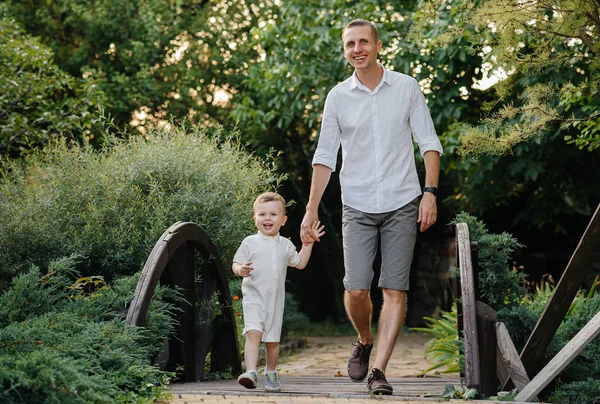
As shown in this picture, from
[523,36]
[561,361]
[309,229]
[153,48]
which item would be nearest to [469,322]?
[561,361]

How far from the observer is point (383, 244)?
497 centimetres

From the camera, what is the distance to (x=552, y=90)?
20.0 feet

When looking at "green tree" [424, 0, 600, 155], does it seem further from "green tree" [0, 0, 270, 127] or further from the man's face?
"green tree" [0, 0, 270, 127]

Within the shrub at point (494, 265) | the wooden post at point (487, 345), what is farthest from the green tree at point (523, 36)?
the wooden post at point (487, 345)

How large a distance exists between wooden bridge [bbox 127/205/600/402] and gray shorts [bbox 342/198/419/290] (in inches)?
12.2

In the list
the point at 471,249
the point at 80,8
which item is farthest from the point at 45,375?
the point at 80,8

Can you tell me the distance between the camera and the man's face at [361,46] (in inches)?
193

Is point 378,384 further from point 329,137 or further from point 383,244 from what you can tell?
point 329,137

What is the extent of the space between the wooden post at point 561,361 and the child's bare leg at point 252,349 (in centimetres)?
141

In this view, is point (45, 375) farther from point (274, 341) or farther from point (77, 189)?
point (77, 189)

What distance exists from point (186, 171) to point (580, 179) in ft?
23.5

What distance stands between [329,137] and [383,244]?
69 centimetres

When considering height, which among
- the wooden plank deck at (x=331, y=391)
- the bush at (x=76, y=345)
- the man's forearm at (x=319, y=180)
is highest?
the man's forearm at (x=319, y=180)

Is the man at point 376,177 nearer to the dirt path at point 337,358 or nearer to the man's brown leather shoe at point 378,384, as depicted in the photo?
the man's brown leather shoe at point 378,384
